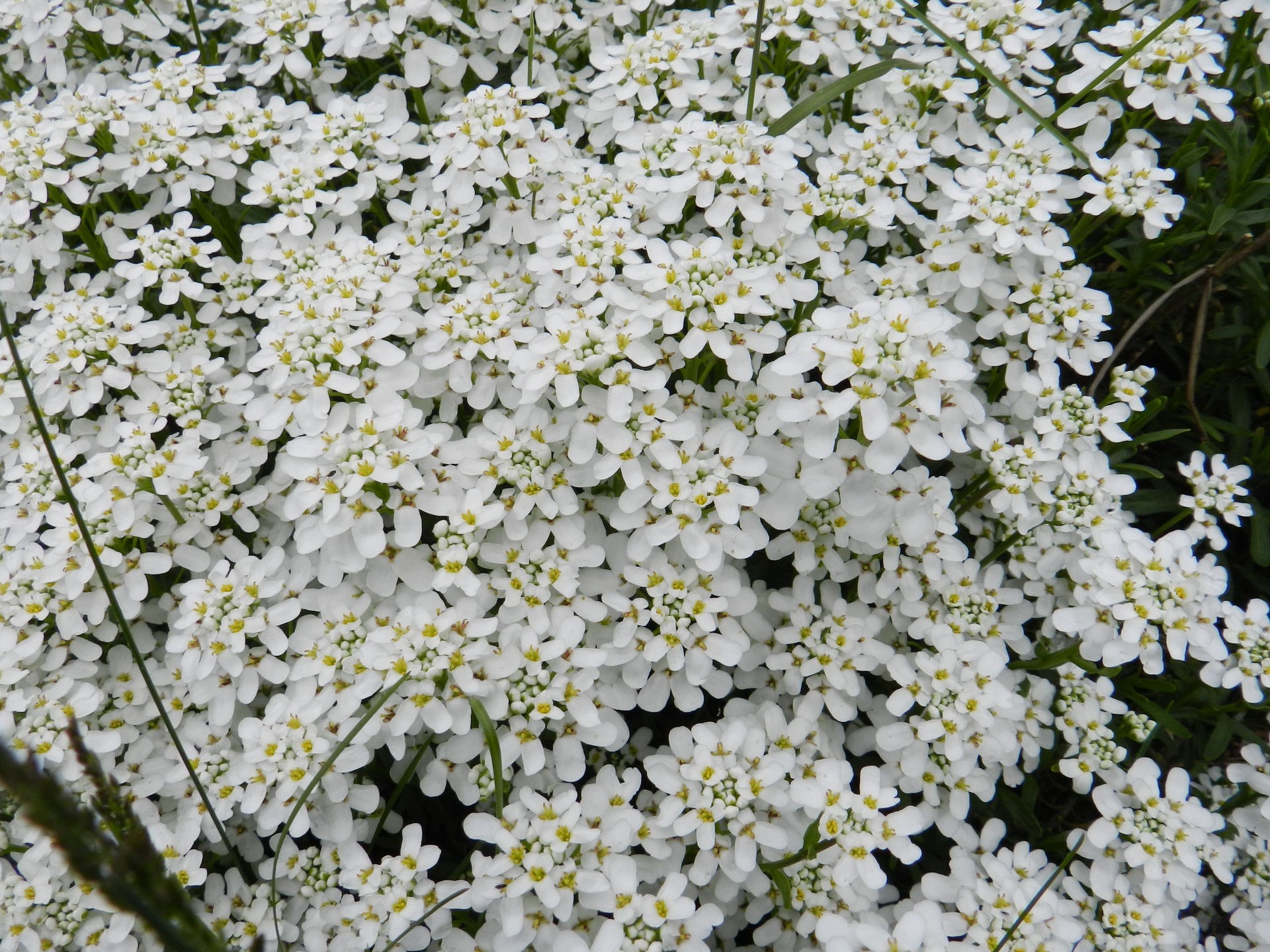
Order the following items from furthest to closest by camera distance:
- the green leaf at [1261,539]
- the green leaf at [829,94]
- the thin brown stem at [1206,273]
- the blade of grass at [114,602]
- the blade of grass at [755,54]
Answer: the thin brown stem at [1206,273], the green leaf at [1261,539], the green leaf at [829,94], the blade of grass at [755,54], the blade of grass at [114,602]

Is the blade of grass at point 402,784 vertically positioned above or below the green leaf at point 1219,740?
above

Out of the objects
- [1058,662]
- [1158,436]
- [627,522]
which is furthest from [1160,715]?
[627,522]

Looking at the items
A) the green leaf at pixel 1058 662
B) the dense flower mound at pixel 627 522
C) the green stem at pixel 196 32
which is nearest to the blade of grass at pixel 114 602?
the dense flower mound at pixel 627 522

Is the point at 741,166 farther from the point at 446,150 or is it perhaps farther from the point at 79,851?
the point at 79,851

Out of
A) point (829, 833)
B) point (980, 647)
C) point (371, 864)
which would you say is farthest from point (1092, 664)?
point (371, 864)

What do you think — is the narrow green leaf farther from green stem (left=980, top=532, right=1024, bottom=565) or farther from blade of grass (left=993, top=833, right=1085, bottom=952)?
blade of grass (left=993, top=833, right=1085, bottom=952)

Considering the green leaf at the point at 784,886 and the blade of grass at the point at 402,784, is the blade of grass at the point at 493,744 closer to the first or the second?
the blade of grass at the point at 402,784
